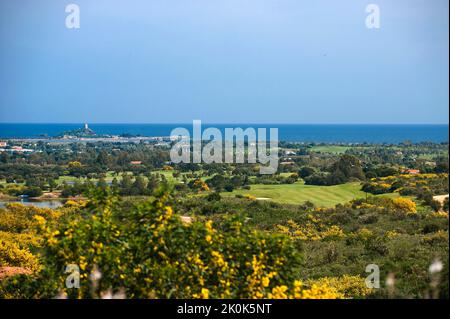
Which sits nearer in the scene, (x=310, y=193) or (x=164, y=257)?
(x=164, y=257)

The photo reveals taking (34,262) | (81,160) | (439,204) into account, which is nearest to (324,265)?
(34,262)

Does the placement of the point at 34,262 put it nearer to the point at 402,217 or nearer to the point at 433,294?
the point at 433,294

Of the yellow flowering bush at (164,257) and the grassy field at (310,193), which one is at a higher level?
the yellow flowering bush at (164,257)

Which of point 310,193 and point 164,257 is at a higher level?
point 164,257

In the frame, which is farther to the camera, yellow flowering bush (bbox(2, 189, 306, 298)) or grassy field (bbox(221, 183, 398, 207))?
grassy field (bbox(221, 183, 398, 207))

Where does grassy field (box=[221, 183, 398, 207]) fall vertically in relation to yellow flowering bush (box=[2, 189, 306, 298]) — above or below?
below

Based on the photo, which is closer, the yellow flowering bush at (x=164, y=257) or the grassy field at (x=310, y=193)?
the yellow flowering bush at (x=164, y=257)

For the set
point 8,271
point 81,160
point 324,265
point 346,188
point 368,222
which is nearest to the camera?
point 8,271
